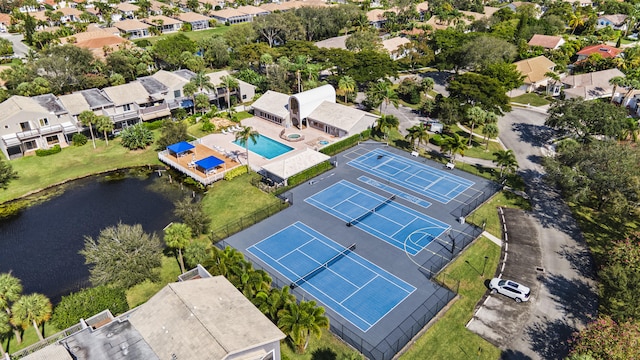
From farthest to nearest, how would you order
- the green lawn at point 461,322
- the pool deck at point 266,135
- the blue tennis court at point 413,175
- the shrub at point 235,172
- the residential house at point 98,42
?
1. the residential house at point 98,42
2. the pool deck at point 266,135
3. the shrub at point 235,172
4. the blue tennis court at point 413,175
5. the green lawn at point 461,322

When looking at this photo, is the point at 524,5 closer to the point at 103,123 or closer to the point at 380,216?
the point at 380,216

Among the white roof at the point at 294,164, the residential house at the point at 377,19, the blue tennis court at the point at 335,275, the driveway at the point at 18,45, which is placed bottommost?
the blue tennis court at the point at 335,275

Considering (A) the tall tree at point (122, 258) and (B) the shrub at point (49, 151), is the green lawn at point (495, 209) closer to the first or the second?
(A) the tall tree at point (122, 258)

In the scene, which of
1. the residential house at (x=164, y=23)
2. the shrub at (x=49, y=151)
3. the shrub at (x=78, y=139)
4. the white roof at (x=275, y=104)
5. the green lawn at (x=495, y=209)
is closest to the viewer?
the green lawn at (x=495, y=209)

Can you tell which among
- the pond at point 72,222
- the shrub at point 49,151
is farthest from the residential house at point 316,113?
the shrub at point 49,151

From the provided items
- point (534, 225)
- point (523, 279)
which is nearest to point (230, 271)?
point (523, 279)

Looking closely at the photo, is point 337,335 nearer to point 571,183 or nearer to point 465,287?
point 465,287

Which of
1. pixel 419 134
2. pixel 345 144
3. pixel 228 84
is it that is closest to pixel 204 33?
pixel 228 84
